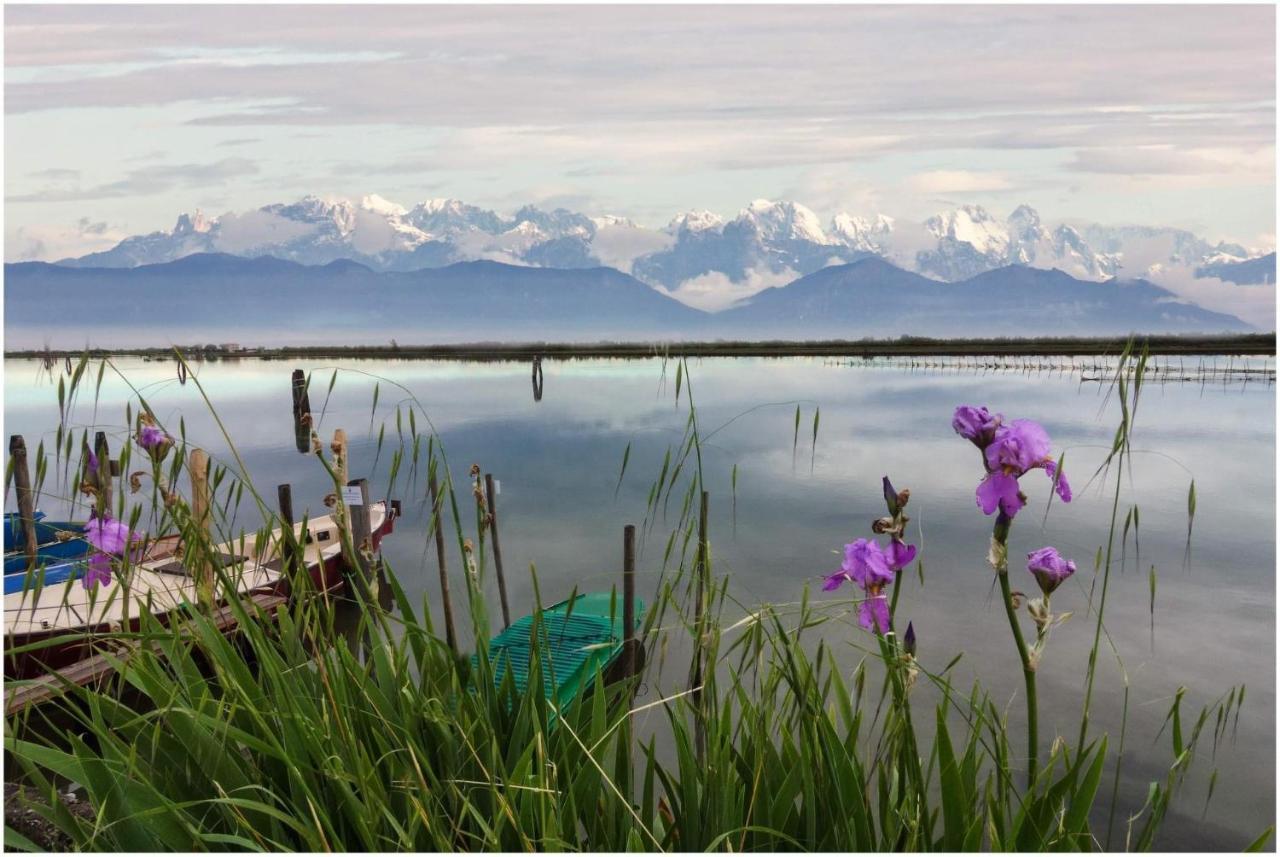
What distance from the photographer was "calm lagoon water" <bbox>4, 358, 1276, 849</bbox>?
9.92 metres

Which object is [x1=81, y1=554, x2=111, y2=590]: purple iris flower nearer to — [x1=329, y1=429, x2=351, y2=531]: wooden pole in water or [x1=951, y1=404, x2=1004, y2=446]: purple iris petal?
[x1=329, y1=429, x2=351, y2=531]: wooden pole in water

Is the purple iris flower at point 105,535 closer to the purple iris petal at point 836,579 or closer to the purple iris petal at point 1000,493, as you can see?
the purple iris petal at point 836,579

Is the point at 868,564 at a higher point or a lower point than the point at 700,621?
higher

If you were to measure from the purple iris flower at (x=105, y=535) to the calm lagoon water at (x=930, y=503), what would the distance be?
0.89ft

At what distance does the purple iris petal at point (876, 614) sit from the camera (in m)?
1.81

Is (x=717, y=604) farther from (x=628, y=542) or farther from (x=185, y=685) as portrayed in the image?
(x=628, y=542)

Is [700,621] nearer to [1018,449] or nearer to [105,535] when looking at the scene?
[1018,449]

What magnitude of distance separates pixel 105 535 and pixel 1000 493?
7.84ft

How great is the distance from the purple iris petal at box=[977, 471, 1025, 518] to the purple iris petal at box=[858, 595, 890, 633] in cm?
28

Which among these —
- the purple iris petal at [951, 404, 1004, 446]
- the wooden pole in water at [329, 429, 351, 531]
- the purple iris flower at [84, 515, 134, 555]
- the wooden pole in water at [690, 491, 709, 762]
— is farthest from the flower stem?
the purple iris flower at [84, 515, 134, 555]

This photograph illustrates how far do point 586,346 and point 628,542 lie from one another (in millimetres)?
39803

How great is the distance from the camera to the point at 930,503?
1934 cm

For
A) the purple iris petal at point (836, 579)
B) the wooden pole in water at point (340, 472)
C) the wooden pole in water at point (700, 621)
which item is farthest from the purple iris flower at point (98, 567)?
the purple iris petal at point (836, 579)

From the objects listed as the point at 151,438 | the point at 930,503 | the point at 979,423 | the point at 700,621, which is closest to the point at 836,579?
the point at 700,621
